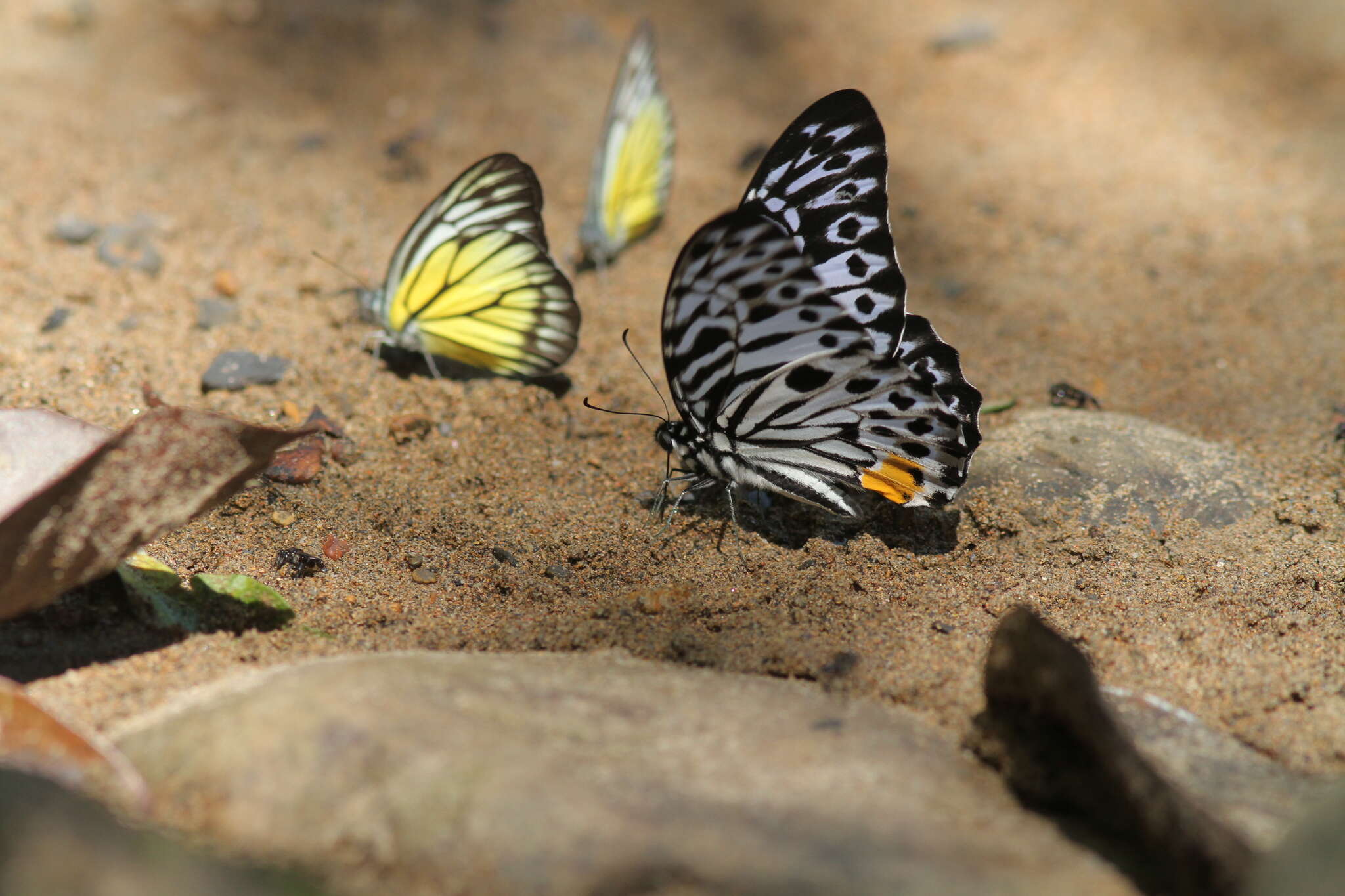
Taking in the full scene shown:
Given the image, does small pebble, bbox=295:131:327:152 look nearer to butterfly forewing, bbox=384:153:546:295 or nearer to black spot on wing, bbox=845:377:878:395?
butterfly forewing, bbox=384:153:546:295

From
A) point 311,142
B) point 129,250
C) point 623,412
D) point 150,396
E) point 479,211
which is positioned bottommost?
point 150,396

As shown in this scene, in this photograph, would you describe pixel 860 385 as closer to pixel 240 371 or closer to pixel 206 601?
pixel 206 601

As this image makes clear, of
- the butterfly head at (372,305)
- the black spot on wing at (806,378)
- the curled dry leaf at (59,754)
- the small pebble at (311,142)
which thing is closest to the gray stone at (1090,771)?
the black spot on wing at (806,378)

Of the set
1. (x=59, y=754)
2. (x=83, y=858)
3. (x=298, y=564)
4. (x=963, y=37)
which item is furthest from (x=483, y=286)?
(x=963, y=37)

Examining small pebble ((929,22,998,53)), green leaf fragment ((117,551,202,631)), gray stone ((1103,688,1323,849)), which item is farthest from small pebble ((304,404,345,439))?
small pebble ((929,22,998,53))

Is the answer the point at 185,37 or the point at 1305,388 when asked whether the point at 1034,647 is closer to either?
the point at 1305,388

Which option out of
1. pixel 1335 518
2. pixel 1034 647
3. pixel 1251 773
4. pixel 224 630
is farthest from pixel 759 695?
pixel 1335 518
